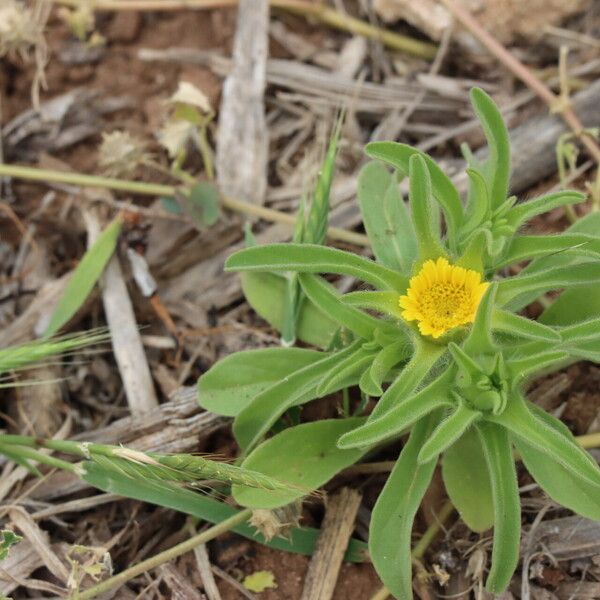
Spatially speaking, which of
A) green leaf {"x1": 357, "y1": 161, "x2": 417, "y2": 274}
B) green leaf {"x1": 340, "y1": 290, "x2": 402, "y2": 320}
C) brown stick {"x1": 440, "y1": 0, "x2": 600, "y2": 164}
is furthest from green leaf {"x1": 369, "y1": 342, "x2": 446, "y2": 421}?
brown stick {"x1": 440, "y1": 0, "x2": 600, "y2": 164}

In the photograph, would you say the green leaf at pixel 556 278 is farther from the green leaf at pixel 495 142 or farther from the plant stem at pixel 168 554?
the plant stem at pixel 168 554

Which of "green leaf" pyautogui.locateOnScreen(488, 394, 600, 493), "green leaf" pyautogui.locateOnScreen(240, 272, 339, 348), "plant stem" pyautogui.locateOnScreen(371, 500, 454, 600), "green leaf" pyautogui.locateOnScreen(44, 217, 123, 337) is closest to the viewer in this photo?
"green leaf" pyautogui.locateOnScreen(488, 394, 600, 493)

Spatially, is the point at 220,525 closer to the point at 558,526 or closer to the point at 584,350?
the point at 558,526

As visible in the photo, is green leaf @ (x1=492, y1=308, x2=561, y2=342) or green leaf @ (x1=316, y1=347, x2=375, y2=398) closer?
green leaf @ (x1=492, y1=308, x2=561, y2=342)

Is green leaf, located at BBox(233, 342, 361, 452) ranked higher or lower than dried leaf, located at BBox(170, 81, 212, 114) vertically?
lower

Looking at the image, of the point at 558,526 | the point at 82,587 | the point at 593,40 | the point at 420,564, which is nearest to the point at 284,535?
the point at 420,564

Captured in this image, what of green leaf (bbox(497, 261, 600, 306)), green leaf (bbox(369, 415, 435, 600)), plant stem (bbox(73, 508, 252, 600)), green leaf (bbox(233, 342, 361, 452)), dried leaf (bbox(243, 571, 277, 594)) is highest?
green leaf (bbox(497, 261, 600, 306))

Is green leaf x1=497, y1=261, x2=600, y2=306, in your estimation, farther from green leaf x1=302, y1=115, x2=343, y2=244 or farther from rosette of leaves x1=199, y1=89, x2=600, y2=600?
green leaf x1=302, y1=115, x2=343, y2=244

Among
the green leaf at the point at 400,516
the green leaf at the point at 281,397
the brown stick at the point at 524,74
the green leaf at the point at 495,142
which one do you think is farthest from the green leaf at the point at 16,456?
the brown stick at the point at 524,74
